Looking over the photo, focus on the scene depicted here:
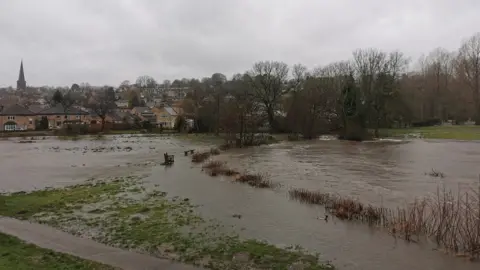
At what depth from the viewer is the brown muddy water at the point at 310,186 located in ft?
34.8

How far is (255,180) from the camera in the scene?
2162 centimetres

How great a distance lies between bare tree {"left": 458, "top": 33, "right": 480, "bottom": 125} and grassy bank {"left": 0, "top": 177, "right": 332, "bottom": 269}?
71426 millimetres

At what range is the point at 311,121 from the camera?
61.1 meters

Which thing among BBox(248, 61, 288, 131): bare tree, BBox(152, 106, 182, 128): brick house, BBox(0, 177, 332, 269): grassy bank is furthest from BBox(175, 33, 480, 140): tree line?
BBox(0, 177, 332, 269): grassy bank

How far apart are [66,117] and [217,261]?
322 feet

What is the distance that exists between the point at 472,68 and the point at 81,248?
82.4 meters

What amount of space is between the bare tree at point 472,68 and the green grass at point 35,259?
76783 mm

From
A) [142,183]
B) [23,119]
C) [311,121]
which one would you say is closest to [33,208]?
[142,183]

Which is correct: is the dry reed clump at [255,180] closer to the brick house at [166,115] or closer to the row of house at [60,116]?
the row of house at [60,116]

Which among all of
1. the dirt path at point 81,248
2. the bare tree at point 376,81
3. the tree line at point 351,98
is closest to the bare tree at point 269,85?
the tree line at point 351,98

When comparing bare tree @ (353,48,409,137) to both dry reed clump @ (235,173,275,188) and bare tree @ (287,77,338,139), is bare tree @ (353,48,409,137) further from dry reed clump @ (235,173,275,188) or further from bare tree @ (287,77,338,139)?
dry reed clump @ (235,173,275,188)

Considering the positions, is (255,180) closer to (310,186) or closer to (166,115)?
(310,186)

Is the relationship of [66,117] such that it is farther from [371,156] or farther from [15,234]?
[15,234]

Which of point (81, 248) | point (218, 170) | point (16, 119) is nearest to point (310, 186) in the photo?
point (218, 170)
